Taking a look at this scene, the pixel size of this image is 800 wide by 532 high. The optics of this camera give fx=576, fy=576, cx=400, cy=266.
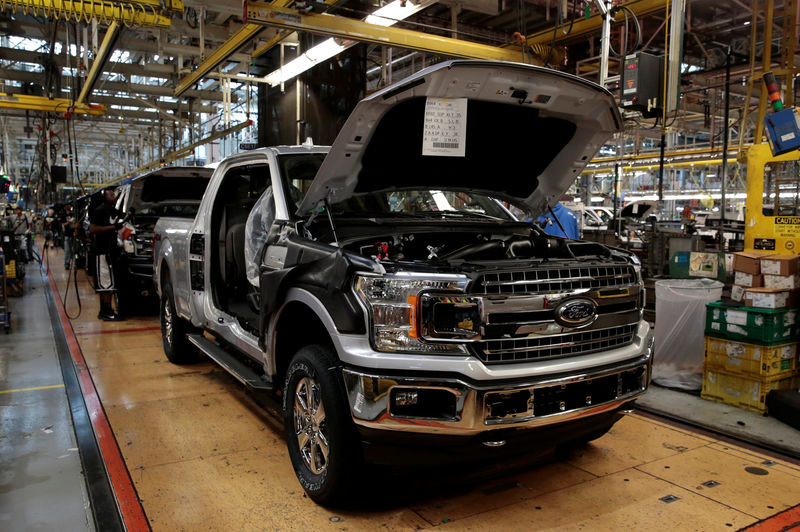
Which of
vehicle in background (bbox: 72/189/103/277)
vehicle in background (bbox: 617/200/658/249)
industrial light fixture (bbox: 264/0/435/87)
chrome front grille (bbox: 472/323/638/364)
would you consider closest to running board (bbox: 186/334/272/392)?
chrome front grille (bbox: 472/323/638/364)

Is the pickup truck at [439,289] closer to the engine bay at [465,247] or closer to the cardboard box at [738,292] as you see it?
the engine bay at [465,247]

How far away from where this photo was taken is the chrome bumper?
236cm

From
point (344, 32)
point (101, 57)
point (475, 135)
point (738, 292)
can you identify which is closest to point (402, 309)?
point (475, 135)

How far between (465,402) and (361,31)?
18.2ft

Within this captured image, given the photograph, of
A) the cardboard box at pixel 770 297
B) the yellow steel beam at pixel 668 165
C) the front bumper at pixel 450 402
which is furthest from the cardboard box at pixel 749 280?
the yellow steel beam at pixel 668 165

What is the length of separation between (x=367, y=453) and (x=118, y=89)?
14382 mm

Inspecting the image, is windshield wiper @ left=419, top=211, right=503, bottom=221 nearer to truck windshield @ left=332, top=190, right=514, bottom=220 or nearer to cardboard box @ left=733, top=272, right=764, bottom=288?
truck windshield @ left=332, top=190, right=514, bottom=220

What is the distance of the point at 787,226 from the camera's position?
16.4 ft

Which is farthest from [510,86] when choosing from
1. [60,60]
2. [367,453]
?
[60,60]

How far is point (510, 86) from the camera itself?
3045 millimetres

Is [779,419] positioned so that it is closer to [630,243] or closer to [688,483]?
[688,483]

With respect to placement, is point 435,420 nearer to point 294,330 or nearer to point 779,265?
point 294,330

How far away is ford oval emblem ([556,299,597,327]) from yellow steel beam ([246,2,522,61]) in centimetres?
503

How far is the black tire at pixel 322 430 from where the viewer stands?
8.47ft
